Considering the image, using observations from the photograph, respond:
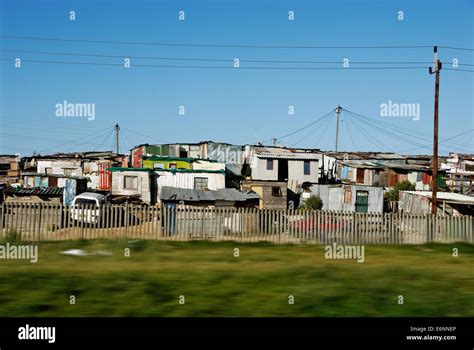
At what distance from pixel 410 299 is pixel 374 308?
778 millimetres

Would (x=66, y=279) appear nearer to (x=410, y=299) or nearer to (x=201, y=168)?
(x=410, y=299)

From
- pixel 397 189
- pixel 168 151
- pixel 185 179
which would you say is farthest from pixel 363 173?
pixel 168 151

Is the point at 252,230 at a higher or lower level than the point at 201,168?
lower

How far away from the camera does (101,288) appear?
7891mm

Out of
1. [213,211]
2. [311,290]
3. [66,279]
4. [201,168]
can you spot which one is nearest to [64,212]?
[213,211]

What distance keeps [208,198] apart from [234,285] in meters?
22.1

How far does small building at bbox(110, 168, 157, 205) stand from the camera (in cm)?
3897

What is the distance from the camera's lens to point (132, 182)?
39188 mm

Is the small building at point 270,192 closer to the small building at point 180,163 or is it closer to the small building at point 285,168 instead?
the small building at point 285,168

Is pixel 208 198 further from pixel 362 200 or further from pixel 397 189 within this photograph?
pixel 397 189

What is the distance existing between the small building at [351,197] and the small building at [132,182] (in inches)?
527

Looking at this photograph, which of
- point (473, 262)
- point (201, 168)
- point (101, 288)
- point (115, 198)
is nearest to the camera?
point (101, 288)

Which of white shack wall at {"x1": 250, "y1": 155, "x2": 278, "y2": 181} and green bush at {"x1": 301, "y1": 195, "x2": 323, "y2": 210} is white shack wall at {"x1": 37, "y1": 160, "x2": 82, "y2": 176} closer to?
white shack wall at {"x1": 250, "y1": 155, "x2": 278, "y2": 181}
